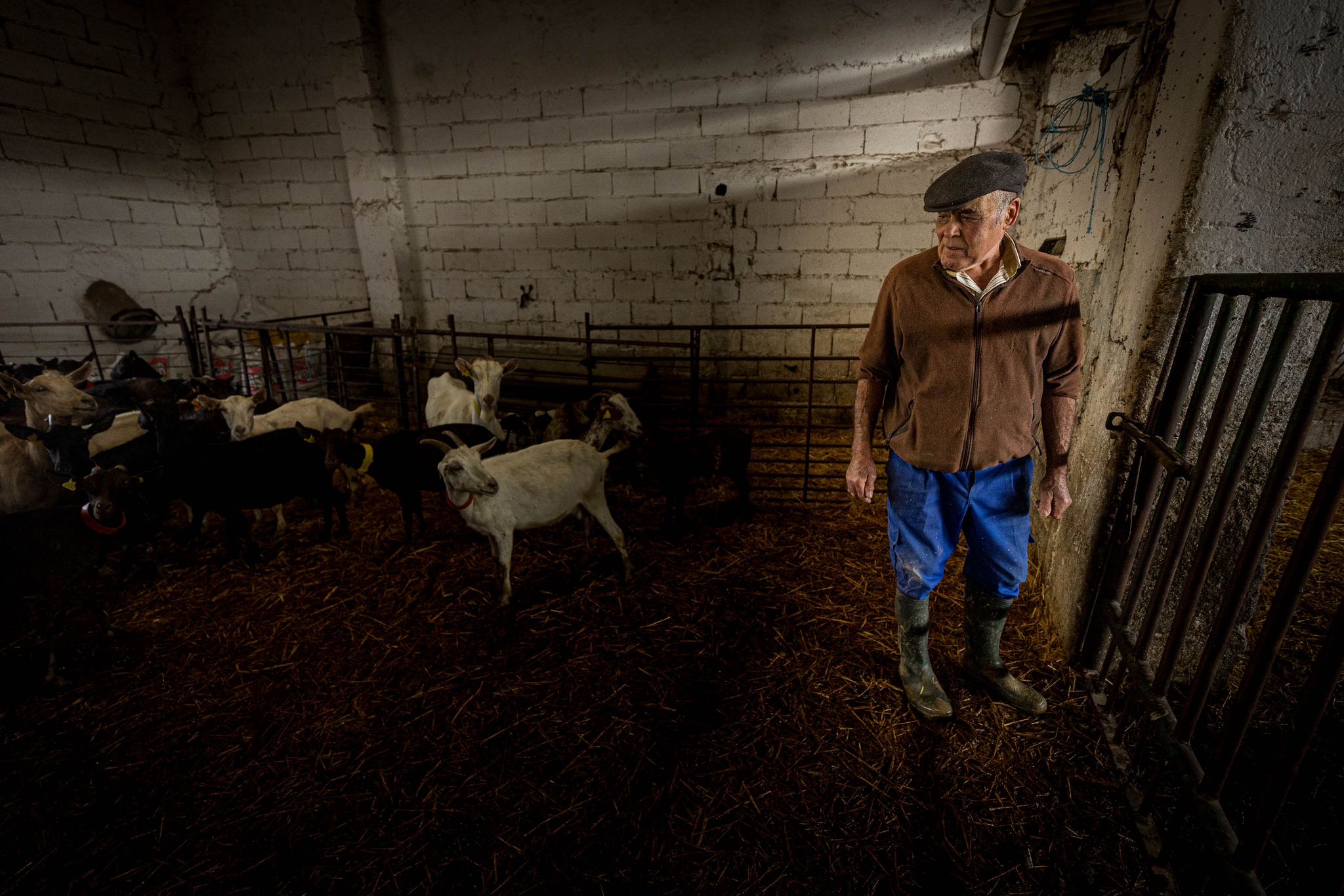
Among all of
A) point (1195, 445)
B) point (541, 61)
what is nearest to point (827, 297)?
point (541, 61)

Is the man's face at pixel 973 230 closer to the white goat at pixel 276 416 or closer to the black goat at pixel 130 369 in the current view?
the white goat at pixel 276 416

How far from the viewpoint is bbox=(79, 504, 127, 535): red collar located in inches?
131

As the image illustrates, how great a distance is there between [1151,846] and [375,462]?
5040 mm

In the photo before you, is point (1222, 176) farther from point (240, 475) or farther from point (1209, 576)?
point (240, 475)

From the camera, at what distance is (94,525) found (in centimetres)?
334

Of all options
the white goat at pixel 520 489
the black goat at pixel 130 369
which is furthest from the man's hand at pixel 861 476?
the black goat at pixel 130 369

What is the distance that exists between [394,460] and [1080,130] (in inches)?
224

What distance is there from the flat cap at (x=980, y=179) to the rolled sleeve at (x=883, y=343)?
1.25 ft

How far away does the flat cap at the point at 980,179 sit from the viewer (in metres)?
1.98

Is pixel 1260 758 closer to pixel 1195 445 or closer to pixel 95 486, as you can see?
pixel 1195 445

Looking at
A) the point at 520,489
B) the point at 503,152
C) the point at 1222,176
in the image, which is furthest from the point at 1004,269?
the point at 503,152

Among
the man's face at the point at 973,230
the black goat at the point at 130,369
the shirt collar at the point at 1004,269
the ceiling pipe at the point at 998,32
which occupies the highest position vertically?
the ceiling pipe at the point at 998,32

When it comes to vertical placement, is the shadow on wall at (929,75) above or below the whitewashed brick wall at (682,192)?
above

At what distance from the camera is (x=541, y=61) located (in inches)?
291
